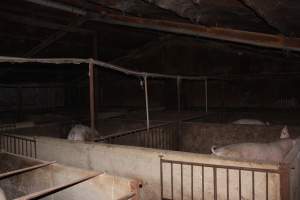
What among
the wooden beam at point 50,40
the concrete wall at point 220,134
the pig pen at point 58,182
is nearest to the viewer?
the pig pen at point 58,182

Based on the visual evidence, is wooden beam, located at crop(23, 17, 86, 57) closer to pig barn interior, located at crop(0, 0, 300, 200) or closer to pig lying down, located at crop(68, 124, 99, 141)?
pig barn interior, located at crop(0, 0, 300, 200)

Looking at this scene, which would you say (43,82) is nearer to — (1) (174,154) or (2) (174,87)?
(2) (174,87)

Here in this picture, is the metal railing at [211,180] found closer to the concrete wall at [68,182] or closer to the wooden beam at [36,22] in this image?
the concrete wall at [68,182]

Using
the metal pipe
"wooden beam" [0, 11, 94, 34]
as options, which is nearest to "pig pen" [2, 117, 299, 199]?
the metal pipe

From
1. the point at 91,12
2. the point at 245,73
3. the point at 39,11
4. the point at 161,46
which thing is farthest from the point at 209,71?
the point at 39,11

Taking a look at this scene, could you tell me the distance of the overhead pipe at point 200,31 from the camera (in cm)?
346

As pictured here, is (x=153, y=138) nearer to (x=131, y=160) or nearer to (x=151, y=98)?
(x=131, y=160)

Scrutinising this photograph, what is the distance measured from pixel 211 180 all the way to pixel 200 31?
232cm

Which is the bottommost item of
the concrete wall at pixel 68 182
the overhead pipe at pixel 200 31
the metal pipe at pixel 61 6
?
the concrete wall at pixel 68 182

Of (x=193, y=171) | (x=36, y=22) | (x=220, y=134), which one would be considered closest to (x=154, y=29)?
(x=220, y=134)

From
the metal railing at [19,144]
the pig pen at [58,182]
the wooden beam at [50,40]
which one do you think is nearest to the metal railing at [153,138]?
the metal railing at [19,144]

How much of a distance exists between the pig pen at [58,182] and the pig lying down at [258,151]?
96 cm

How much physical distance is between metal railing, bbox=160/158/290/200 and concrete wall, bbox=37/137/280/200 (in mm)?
17

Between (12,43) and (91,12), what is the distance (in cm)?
186
